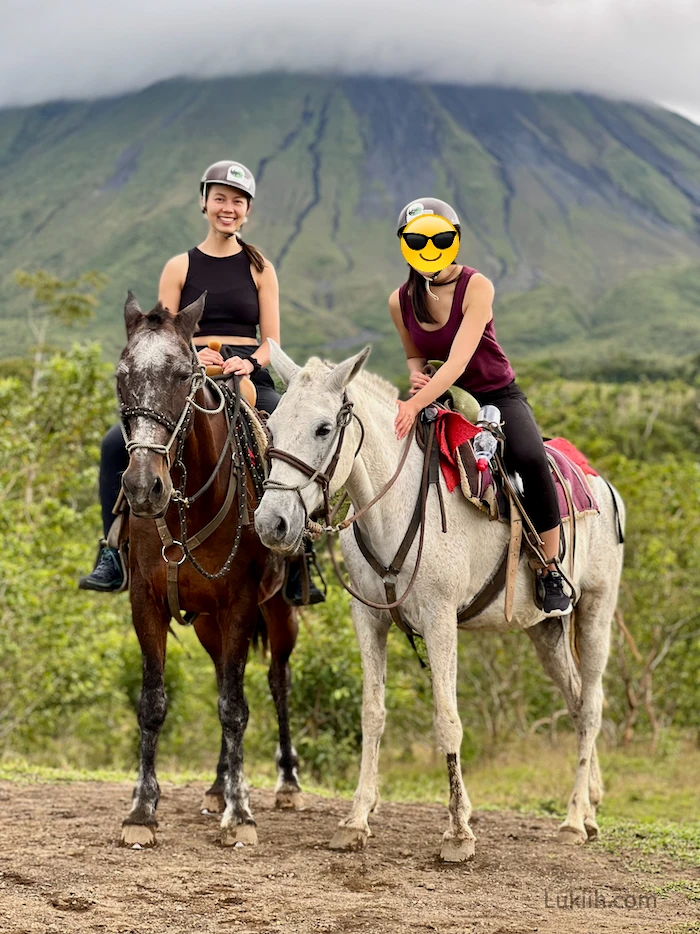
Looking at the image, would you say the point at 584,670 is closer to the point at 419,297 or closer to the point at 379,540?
the point at 379,540

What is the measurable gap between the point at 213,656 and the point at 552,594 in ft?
8.51

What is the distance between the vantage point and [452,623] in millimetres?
6223

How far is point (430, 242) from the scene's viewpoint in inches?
249

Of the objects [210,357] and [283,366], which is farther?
[210,357]

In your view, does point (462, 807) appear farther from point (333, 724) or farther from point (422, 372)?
point (333, 724)

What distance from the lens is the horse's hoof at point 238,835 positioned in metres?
6.29

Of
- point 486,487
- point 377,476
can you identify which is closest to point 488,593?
point 486,487

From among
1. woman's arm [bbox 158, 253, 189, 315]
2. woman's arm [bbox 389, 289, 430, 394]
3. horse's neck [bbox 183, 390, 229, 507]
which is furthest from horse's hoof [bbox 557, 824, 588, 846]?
woman's arm [bbox 158, 253, 189, 315]

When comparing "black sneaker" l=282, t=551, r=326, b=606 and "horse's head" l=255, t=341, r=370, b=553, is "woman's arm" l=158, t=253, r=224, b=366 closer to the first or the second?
"horse's head" l=255, t=341, r=370, b=553

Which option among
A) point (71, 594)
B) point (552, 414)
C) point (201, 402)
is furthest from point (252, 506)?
point (552, 414)

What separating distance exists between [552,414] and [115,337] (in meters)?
170

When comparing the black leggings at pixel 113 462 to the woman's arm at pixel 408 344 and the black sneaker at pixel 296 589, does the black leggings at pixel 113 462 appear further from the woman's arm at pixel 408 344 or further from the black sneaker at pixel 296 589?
the black sneaker at pixel 296 589

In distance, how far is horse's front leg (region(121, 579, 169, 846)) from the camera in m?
6.32

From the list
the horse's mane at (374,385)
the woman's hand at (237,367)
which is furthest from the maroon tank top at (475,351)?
the woman's hand at (237,367)
